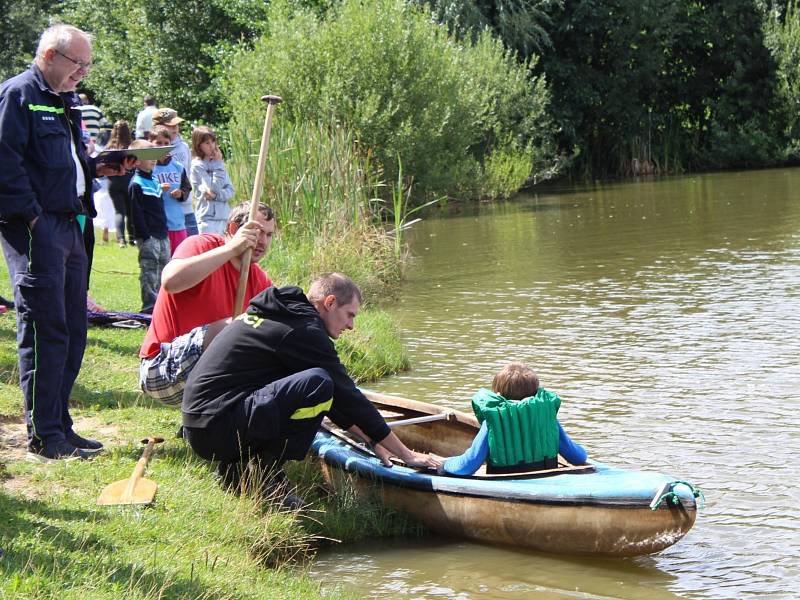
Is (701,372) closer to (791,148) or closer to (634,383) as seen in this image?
(634,383)

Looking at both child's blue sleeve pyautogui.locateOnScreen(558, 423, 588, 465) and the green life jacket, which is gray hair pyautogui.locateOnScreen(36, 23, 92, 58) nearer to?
the green life jacket

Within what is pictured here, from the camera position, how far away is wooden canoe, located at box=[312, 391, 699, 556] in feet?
18.2

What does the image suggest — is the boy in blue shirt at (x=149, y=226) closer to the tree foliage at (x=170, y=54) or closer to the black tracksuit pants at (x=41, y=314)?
the black tracksuit pants at (x=41, y=314)


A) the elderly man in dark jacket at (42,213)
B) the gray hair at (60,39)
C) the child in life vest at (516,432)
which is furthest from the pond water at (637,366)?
the gray hair at (60,39)

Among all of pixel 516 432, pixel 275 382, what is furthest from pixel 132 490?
pixel 516 432

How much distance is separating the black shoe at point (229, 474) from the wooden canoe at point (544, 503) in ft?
2.15

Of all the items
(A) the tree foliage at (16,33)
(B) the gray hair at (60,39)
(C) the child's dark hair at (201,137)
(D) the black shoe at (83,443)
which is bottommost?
(D) the black shoe at (83,443)

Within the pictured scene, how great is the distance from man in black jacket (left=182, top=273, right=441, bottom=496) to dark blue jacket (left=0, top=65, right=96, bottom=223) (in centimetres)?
115

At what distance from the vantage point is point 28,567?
14.0 ft

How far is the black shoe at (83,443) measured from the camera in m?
6.20

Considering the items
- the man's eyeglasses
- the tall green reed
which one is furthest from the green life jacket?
the tall green reed

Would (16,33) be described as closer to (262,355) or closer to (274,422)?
(262,355)

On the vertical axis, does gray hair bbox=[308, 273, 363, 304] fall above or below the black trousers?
above

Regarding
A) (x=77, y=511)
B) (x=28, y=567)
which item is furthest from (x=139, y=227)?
(x=28, y=567)
